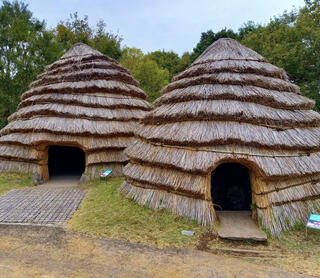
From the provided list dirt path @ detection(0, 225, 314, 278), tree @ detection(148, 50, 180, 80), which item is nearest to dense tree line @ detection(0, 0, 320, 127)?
dirt path @ detection(0, 225, 314, 278)

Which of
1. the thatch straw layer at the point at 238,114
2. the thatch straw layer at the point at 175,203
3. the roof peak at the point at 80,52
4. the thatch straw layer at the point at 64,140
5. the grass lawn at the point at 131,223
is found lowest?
the grass lawn at the point at 131,223

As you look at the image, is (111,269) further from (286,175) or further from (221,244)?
(286,175)

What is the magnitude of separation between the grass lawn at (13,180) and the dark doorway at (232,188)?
25.9 ft

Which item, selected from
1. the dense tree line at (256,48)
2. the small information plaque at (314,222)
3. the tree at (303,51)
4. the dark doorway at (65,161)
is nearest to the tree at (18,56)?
the dense tree line at (256,48)

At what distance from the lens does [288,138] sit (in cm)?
568

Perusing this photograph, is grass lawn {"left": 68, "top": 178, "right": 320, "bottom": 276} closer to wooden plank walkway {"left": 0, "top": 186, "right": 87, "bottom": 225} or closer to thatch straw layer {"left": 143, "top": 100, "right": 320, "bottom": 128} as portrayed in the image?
wooden plank walkway {"left": 0, "top": 186, "right": 87, "bottom": 225}

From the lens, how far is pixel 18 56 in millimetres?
15711

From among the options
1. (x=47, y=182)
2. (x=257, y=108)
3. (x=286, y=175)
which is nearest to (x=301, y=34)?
(x=257, y=108)

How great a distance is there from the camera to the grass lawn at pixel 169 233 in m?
4.29

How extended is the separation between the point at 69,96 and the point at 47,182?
13.5 feet

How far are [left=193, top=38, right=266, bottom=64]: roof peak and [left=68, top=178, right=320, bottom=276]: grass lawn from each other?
18.1 ft

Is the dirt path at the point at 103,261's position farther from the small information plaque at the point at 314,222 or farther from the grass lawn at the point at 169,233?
the small information plaque at the point at 314,222

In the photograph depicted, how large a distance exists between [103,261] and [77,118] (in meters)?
6.73

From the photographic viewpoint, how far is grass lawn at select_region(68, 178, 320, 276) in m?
4.29
